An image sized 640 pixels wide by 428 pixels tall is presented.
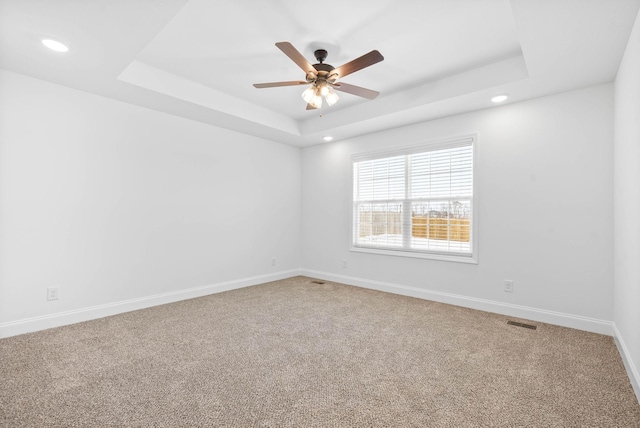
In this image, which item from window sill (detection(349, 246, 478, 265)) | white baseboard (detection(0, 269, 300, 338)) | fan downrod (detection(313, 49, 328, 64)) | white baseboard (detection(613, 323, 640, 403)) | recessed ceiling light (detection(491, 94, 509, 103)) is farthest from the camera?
window sill (detection(349, 246, 478, 265))

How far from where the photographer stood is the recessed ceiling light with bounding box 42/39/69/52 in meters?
2.29

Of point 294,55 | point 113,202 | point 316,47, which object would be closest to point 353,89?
point 316,47

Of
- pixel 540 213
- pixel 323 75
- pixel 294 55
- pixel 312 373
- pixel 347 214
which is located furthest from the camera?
pixel 347 214

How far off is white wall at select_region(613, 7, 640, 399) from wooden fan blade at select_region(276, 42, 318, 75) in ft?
7.06

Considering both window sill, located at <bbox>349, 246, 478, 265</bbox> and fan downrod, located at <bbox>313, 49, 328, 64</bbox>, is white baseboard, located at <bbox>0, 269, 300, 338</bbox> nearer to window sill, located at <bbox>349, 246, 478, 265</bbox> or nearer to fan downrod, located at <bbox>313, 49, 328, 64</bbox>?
window sill, located at <bbox>349, 246, 478, 265</bbox>

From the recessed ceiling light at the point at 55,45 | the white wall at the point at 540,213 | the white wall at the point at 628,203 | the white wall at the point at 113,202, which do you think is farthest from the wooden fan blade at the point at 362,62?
the white wall at the point at 113,202

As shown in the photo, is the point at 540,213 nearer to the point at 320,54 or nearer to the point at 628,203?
the point at 628,203

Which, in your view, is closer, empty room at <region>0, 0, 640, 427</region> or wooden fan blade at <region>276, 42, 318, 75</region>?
empty room at <region>0, 0, 640, 427</region>

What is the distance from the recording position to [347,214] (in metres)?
4.95

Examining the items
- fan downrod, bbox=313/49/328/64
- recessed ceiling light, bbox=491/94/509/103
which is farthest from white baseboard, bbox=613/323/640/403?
fan downrod, bbox=313/49/328/64

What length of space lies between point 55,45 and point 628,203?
4.52 m

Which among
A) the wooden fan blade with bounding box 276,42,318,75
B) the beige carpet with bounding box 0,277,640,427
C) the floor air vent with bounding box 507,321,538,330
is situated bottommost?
the floor air vent with bounding box 507,321,538,330

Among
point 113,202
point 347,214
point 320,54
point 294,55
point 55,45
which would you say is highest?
point 320,54

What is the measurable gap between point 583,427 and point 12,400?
3182 millimetres
